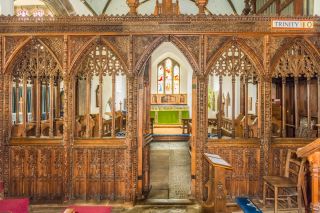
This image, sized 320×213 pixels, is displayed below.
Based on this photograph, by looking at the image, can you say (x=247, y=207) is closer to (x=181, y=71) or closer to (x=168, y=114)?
(x=168, y=114)

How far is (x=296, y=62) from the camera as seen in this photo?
5.14 meters

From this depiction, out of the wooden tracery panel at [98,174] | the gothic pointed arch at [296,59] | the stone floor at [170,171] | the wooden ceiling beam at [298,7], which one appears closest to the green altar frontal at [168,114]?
the stone floor at [170,171]

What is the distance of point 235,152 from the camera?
5.26 metres

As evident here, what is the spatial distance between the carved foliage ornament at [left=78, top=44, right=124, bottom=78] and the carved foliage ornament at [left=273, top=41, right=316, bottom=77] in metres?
2.81

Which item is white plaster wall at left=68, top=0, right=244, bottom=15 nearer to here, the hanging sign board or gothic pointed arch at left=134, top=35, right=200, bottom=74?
gothic pointed arch at left=134, top=35, right=200, bottom=74

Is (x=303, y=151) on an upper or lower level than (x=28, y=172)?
upper

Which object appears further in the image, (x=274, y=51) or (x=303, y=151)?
(x=274, y=51)

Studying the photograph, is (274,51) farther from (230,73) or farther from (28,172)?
(28,172)

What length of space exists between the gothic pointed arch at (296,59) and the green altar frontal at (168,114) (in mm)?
11680

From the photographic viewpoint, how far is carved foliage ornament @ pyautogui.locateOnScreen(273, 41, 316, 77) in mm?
5141

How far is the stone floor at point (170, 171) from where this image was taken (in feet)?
19.2

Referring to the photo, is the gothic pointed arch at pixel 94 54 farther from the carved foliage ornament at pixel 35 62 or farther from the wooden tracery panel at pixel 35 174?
the wooden tracery panel at pixel 35 174

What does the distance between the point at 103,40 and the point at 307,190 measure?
3.98m

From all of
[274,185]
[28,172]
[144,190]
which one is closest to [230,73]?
[274,185]
